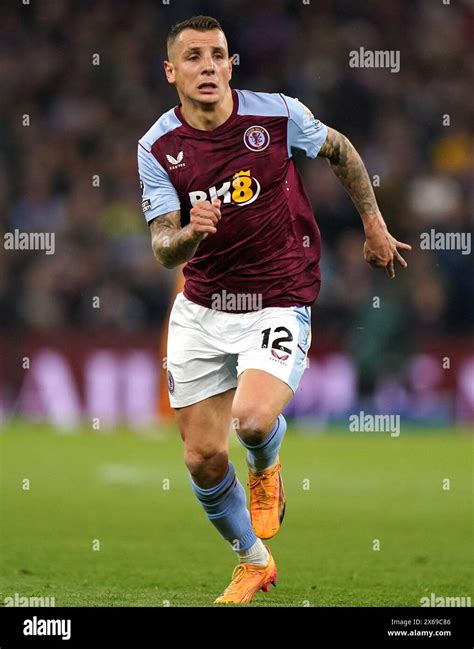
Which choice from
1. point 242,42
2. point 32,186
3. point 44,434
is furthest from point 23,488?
point 242,42

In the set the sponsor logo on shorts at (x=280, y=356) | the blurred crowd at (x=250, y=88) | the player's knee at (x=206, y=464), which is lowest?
the player's knee at (x=206, y=464)

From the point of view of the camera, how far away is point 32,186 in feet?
60.3

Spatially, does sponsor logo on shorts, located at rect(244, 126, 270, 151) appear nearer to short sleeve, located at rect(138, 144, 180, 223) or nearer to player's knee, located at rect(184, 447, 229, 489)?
short sleeve, located at rect(138, 144, 180, 223)

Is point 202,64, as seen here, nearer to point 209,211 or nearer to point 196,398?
point 209,211

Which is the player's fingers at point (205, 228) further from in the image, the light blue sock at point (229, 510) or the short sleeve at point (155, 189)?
the light blue sock at point (229, 510)

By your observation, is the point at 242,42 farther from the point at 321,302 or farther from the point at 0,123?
the point at 321,302

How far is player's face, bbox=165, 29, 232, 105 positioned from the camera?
6.48 metres

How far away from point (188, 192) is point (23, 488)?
5.46 metres

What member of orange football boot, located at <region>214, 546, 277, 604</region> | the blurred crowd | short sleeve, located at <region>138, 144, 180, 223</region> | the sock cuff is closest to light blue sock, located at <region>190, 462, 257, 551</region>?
the sock cuff

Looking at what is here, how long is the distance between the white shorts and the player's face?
1.05 metres

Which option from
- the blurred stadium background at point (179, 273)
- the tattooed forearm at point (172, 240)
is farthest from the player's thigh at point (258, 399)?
the blurred stadium background at point (179, 273)

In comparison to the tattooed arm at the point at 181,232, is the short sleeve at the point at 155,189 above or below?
above

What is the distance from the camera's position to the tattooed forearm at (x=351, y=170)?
6.86m

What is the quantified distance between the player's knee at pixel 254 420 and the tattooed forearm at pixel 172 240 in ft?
2.43
